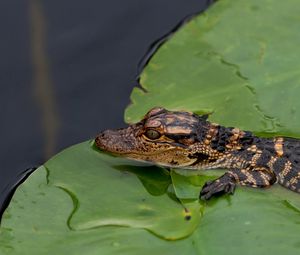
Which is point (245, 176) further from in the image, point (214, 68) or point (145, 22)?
point (145, 22)

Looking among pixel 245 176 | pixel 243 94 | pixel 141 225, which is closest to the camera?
pixel 141 225

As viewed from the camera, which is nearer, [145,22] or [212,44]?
[212,44]

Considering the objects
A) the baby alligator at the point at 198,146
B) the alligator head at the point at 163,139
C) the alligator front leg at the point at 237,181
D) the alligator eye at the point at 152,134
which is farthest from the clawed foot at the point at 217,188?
the alligator eye at the point at 152,134

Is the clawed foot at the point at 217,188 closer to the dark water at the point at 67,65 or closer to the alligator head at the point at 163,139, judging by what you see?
the alligator head at the point at 163,139

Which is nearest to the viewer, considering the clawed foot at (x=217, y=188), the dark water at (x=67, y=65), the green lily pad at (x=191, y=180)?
the green lily pad at (x=191, y=180)

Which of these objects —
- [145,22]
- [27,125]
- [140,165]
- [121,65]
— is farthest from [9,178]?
[145,22]

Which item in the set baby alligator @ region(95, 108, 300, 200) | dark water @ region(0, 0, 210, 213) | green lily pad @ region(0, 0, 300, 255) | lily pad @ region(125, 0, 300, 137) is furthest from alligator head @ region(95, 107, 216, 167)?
dark water @ region(0, 0, 210, 213)

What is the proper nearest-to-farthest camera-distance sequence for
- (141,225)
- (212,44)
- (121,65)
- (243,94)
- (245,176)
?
(141,225) < (245,176) < (243,94) < (212,44) < (121,65)
